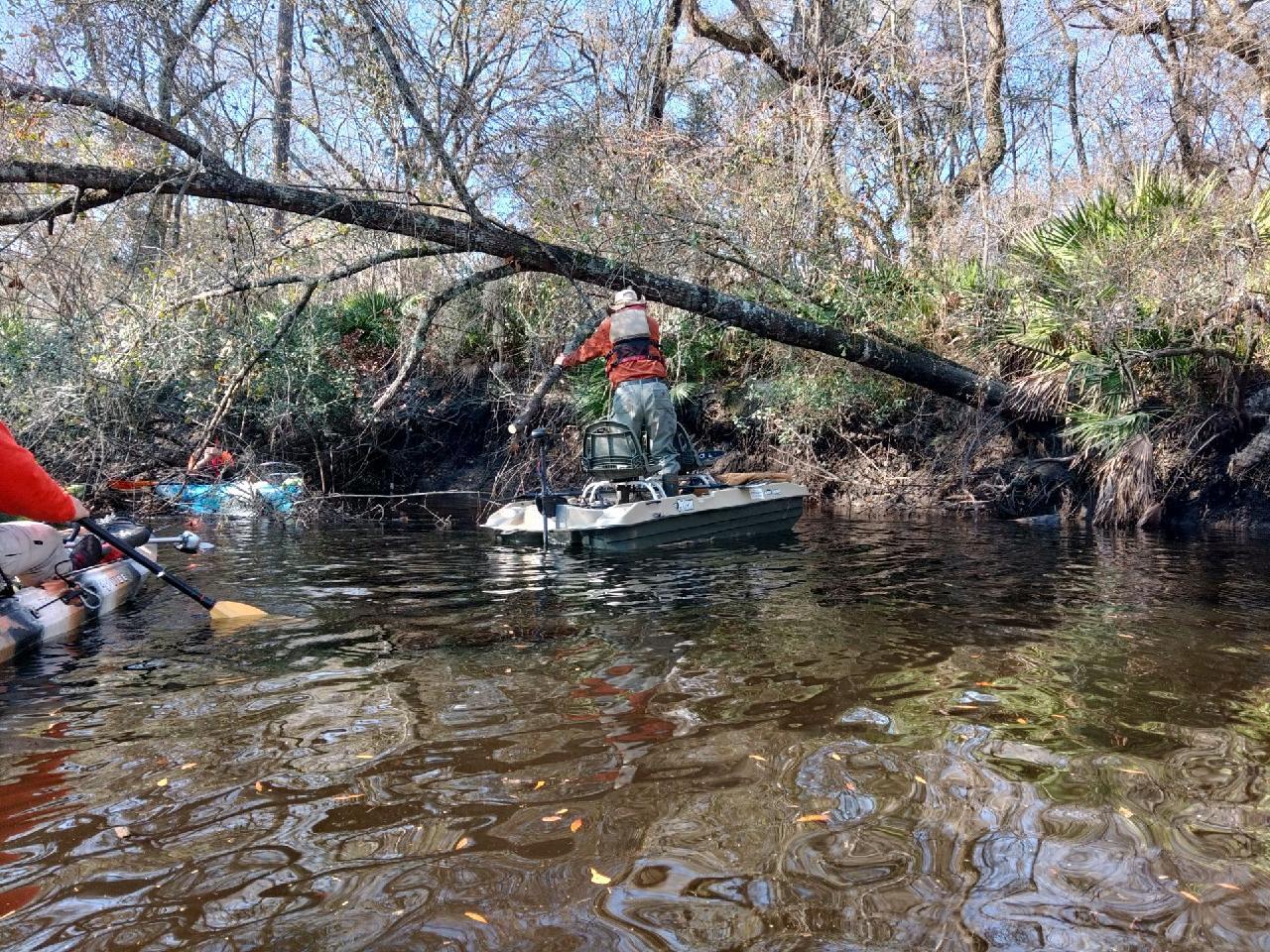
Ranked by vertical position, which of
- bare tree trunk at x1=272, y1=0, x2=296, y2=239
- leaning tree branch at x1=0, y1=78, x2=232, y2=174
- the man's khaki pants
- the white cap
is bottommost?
the man's khaki pants

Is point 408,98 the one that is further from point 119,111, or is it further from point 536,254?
point 119,111

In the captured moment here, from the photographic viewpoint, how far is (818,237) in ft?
42.3

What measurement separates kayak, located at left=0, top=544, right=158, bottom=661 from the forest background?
2976 mm

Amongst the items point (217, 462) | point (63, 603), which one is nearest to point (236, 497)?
point (217, 462)

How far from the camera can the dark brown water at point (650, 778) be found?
270cm

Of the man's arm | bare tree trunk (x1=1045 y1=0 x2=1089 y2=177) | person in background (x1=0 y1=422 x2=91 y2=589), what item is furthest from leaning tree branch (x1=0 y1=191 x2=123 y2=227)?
bare tree trunk (x1=1045 y1=0 x2=1089 y2=177)

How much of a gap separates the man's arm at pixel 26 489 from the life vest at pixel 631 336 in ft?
18.9

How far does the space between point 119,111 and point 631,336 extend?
4937 mm

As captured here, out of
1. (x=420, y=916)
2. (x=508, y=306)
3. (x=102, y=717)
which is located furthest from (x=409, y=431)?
(x=420, y=916)

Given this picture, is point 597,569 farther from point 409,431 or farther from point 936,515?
point 409,431

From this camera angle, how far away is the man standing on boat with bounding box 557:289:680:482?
1021 centimetres

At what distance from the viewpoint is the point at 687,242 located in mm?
11164

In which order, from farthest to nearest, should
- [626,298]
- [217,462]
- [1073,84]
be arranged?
[1073,84] < [217,462] < [626,298]

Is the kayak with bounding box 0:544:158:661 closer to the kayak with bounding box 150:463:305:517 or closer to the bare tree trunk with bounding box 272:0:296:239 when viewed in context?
the bare tree trunk with bounding box 272:0:296:239
